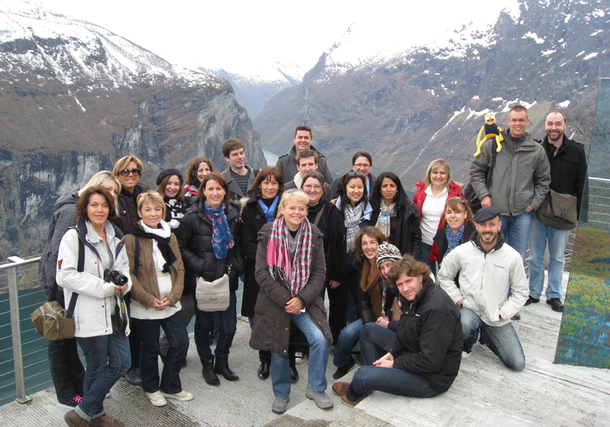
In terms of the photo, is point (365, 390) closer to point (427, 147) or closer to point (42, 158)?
point (42, 158)

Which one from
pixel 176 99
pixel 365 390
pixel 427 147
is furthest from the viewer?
pixel 427 147

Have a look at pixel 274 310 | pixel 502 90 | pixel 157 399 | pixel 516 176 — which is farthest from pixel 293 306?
pixel 502 90

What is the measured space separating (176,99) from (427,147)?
9557 cm

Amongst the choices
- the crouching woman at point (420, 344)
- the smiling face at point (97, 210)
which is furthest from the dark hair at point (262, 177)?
the crouching woman at point (420, 344)

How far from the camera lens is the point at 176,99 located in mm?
126375

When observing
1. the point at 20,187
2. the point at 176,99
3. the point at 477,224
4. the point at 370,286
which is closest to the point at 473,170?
the point at 477,224

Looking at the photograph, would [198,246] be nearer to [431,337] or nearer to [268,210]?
[268,210]

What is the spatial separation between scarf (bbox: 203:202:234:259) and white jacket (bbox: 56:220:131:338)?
96cm

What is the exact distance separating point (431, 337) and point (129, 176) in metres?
3.02

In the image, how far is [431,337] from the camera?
329cm

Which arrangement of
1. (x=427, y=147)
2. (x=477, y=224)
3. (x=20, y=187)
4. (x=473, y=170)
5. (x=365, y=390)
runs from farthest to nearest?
(x=427, y=147), (x=20, y=187), (x=473, y=170), (x=477, y=224), (x=365, y=390)

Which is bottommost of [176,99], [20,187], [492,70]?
[20,187]

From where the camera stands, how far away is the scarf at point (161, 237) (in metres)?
3.71

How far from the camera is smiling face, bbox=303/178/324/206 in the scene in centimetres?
439
